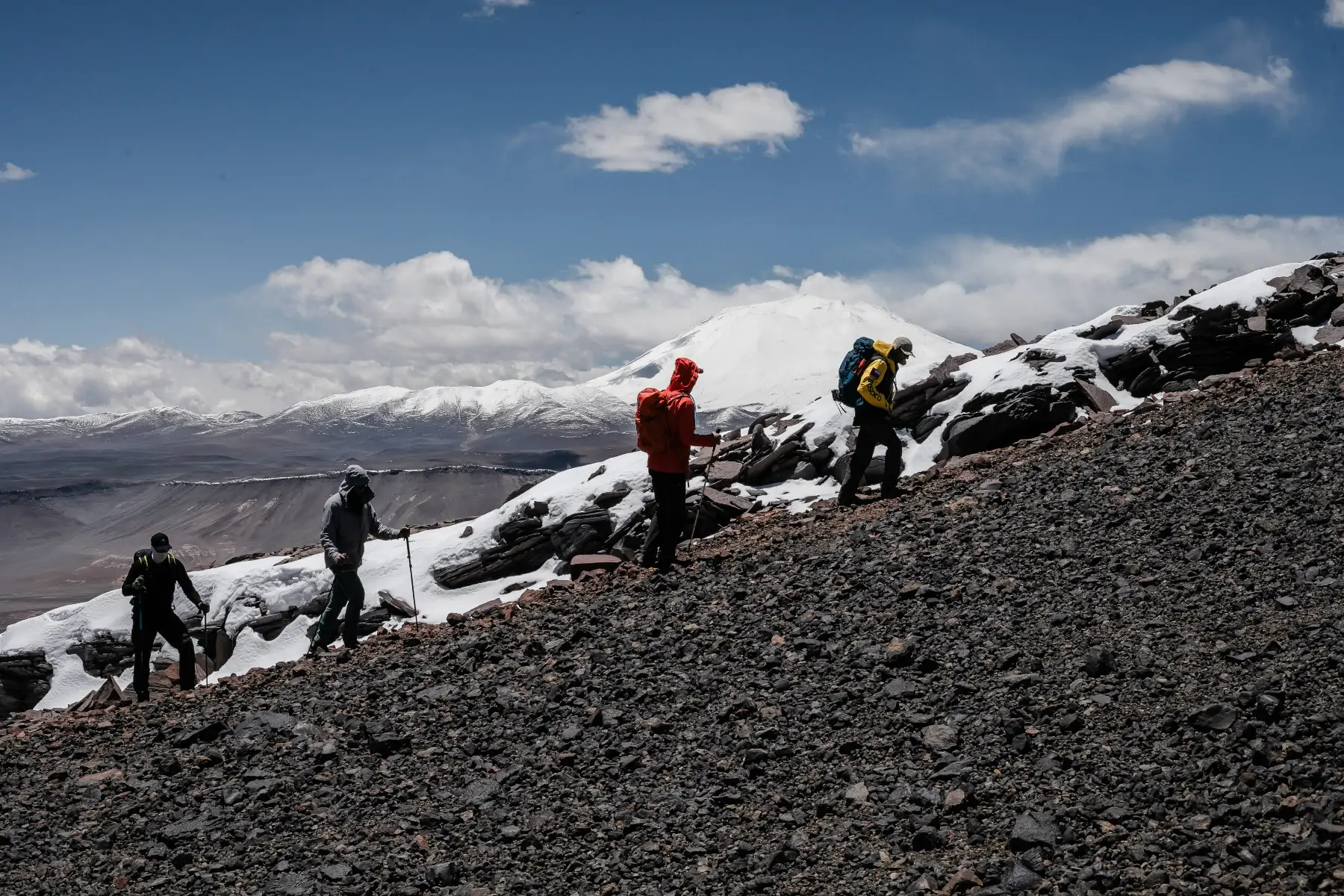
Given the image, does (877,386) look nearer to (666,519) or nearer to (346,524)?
(666,519)

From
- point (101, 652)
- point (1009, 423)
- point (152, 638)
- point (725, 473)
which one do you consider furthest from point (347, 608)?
point (101, 652)

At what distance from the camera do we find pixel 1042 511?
10844mm

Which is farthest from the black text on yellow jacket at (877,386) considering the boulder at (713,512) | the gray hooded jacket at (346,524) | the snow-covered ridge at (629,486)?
the gray hooded jacket at (346,524)

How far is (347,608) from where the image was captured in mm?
12227

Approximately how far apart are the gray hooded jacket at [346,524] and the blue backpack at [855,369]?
6.44m

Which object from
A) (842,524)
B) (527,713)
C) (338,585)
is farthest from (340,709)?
(842,524)

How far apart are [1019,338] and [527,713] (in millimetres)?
14109

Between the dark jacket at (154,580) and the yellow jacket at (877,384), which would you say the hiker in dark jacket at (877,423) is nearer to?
the yellow jacket at (877,384)

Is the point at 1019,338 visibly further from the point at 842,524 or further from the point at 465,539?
the point at 465,539

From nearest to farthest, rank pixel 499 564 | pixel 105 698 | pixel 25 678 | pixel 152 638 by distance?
pixel 152 638 → pixel 105 698 → pixel 499 564 → pixel 25 678

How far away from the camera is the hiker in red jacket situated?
11844mm

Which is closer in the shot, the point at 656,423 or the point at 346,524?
the point at 656,423

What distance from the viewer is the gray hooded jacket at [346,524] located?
39.0 ft

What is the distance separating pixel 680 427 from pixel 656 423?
0.30 metres
